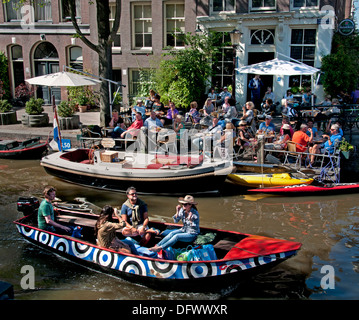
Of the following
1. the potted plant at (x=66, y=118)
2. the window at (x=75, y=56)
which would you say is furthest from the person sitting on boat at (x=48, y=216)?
the window at (x=75, y=56)

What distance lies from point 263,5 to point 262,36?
54.1 inches

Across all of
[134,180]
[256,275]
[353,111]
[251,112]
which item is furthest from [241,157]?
[256,275]

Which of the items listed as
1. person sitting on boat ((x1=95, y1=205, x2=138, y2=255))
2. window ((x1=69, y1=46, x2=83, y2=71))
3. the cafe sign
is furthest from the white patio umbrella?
the cafe sign

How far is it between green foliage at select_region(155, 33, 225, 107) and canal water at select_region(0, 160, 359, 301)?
7.22 meters

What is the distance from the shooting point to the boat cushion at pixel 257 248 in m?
6.82

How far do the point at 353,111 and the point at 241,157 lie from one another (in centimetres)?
514

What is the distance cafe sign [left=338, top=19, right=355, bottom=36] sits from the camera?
1894 cm

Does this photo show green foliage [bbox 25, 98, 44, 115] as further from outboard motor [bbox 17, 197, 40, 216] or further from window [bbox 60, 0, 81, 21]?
outboard motor [bbox 17, 197, 40, 216]

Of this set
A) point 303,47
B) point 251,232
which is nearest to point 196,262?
point 251,232

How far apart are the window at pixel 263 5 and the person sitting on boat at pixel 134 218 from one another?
14133 mm

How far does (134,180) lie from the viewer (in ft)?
38.3

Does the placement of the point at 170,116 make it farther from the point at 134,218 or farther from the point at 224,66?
the point at 134,218
